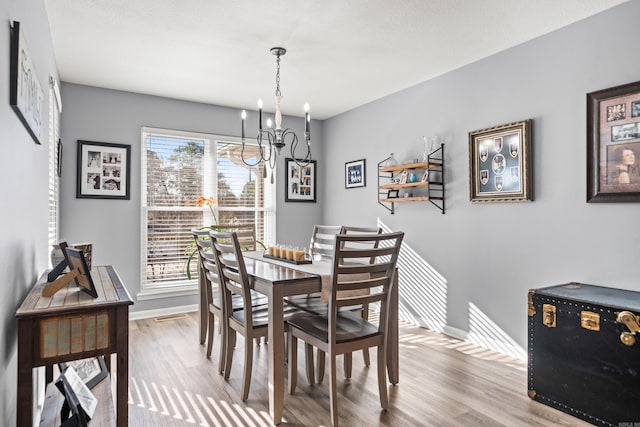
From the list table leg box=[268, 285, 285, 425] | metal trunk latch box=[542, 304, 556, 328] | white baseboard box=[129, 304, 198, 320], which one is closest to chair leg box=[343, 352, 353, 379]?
table leg box=[268, 285, 285, 425]

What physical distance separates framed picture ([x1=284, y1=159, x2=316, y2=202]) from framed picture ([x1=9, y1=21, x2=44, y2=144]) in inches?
139

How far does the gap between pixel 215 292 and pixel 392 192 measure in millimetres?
2395

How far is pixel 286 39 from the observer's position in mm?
3053

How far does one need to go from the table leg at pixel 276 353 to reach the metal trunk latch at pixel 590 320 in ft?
5.56

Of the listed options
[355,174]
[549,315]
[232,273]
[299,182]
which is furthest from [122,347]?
[299,182]

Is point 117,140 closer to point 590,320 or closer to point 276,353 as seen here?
point 276,353

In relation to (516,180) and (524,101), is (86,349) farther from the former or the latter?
(524,101)

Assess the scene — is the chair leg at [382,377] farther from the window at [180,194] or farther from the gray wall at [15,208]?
the window at [180,194]

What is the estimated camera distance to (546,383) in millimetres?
2416

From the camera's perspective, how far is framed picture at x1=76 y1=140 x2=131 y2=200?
4.08 m

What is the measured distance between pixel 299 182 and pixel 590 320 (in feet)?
12.8

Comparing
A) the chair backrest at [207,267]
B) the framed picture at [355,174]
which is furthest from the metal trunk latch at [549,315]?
the framed picture at [355,174]

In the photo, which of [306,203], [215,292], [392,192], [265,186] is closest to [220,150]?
[265,186]

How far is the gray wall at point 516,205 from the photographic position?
2.65m
